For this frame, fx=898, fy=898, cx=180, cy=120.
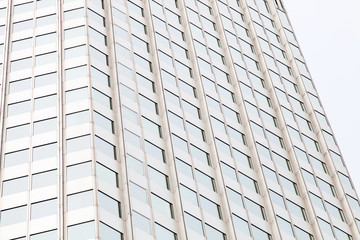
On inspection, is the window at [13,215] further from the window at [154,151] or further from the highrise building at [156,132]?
the window at [154,151]

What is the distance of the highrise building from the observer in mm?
61500

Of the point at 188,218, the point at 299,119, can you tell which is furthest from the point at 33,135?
the point at 299,119

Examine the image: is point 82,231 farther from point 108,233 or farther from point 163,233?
point 163,233

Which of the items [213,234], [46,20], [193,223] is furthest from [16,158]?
[46,20]

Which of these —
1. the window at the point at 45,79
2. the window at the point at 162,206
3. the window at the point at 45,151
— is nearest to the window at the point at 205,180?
the window at the point at 162,206

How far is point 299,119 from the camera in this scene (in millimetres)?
86312

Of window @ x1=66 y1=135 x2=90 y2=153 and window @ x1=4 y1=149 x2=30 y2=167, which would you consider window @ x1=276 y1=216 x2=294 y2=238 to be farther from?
window @ x1=4 y1=149 x2=30 y2=167

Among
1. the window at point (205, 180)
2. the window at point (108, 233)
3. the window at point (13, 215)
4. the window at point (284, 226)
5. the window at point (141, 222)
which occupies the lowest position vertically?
the window at point (108, 233)

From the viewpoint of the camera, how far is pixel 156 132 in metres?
69.9

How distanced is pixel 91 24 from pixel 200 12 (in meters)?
18.2

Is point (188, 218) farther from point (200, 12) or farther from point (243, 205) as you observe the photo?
point (200, 12)

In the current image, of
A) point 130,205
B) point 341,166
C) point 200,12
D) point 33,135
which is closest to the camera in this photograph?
point 130,205

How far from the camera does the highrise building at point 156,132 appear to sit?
A: 6150 centimetres

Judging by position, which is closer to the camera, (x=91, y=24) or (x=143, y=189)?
(x=143, y=189)
